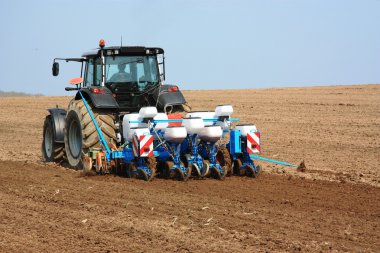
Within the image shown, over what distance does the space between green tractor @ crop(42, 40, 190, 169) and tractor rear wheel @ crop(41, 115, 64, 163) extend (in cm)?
38

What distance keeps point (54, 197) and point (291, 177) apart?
145 inches

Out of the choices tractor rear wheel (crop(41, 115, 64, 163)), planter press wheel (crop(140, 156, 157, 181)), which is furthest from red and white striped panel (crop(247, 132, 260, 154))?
tractor rear wheel (crop(41, 115, 64, 163))

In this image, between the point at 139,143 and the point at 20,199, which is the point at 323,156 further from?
the point at 20,199

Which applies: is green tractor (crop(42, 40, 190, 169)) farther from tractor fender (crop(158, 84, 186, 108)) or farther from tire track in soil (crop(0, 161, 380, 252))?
tire track in soil (crop(0, 161, 380, 252))

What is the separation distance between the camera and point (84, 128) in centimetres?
1118

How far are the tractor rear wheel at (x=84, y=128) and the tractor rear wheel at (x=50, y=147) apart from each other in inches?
30.6

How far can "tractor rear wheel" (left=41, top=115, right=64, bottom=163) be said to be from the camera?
12.7 meters

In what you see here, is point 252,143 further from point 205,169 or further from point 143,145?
point 143,145

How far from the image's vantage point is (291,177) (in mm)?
10828

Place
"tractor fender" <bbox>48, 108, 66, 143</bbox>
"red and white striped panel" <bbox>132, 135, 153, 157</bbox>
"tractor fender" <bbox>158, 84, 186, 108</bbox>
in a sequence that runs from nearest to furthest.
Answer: "red and white striped panel" <bbox>132, 135, 153, 157</bbox>
"tractor fender" <bbox>158, 84, 186, 108</bbox>
"tractor fender" <bbox>48, 108, 66, 143</bbox>

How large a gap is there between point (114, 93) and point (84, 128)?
942 mm

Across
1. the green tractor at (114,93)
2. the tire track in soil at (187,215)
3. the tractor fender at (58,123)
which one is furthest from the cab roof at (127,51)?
the tire track in soil at (187,215)

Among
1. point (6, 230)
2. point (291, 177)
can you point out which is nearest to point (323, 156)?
point (291, 177)

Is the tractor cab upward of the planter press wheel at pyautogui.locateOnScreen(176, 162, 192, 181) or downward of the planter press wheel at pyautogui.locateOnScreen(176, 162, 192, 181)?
upward
